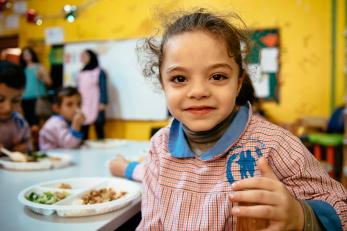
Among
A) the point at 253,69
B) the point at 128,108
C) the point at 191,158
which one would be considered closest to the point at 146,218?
the point at 191,158

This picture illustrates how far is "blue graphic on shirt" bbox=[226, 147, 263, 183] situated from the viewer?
2.54 ft

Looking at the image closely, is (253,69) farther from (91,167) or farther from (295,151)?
(91,167)

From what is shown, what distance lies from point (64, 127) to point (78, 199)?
48.2 inches

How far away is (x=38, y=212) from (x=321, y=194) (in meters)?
0.71

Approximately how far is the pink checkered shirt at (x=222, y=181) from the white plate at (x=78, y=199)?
9cm

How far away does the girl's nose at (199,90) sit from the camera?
0.76m

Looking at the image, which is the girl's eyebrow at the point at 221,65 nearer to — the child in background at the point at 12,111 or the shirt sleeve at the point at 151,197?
the shirt sleeve at the point at 151,197

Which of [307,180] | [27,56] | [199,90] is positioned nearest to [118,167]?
[199,90]

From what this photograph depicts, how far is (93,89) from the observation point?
173 inches

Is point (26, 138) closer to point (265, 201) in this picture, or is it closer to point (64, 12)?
point (64, 12)

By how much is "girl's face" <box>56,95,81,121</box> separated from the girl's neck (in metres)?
1.55

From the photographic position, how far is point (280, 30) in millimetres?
3738

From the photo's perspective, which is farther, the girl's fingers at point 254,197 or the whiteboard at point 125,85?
the whiteboard at point 125,85

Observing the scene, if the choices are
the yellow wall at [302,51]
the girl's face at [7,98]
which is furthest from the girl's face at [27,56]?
the girl's face at [7,98]
